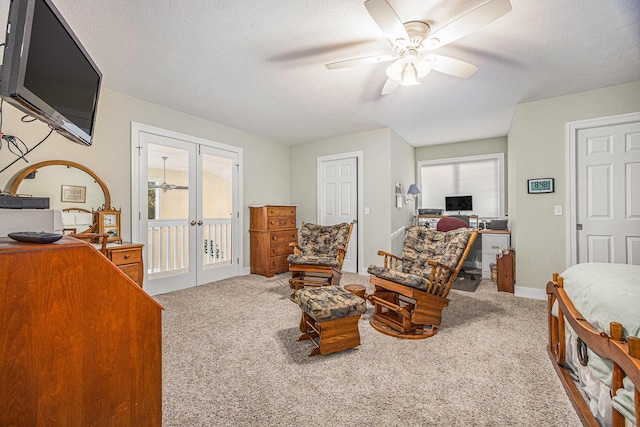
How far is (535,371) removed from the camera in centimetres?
192

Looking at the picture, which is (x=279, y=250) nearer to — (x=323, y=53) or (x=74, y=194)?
(x=74, y=194)

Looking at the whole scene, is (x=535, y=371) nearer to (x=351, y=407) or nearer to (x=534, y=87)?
(x=351, y=407)

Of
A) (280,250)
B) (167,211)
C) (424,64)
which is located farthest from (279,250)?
(424,64)

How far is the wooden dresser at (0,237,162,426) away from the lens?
68 centimetres

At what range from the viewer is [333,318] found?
2096 mm

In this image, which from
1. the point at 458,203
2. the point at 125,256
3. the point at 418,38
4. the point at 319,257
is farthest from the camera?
the point at 458,203

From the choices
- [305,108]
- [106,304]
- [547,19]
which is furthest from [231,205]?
[547,19]

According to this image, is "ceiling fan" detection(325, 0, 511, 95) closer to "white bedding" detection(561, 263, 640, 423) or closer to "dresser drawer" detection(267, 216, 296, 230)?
"white bedding" detection(561, 263, 640, 423)

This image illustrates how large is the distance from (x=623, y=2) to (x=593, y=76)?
132cm

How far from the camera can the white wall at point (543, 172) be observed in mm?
3371

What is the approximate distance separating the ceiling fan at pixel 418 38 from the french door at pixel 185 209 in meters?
2.68

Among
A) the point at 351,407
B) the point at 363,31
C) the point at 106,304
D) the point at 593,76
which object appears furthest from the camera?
the point at 593,76

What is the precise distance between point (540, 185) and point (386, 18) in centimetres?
308

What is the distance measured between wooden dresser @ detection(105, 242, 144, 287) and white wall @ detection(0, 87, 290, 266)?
2.13ft
